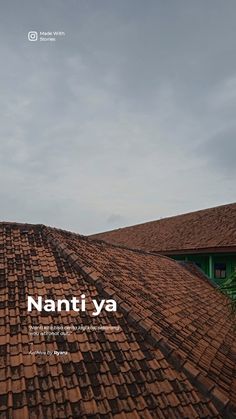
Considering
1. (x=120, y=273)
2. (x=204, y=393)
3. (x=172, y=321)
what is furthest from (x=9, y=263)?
(x=204, y=393)

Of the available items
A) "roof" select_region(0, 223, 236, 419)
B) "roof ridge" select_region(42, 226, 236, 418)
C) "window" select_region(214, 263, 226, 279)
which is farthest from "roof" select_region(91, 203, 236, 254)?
"roof ridge" select_region(42, 226, 236, 418)

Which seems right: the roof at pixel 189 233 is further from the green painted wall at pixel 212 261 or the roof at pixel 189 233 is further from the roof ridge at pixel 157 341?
the roof ridge at pixel 157 341

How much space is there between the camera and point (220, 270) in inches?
689

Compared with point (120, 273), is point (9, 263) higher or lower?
higher

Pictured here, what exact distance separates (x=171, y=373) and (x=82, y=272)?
246cm

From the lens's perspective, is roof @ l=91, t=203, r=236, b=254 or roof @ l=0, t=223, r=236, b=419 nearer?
roof @ l=0, t=223, r=236, b=419

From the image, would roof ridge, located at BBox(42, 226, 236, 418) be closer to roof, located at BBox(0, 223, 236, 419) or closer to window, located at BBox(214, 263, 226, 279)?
roof, located at BBox(0, 223, 236, 419)

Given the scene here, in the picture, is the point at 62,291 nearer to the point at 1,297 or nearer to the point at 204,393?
the point at 1,297

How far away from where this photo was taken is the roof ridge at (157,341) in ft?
13.4

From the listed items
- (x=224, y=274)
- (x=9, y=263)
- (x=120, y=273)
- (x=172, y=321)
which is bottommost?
(x=224, y=274)

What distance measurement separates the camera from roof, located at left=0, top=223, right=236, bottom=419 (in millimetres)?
3670

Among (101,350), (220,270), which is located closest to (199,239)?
(220,270)

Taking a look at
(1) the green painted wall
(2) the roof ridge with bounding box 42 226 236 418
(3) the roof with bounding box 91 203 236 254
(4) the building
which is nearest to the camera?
(2) the roof ridge with bounding box 42 226 236 418

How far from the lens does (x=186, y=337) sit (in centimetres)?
558
